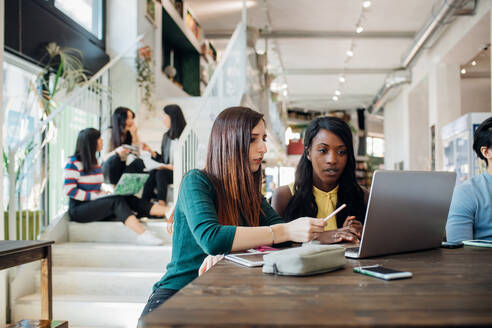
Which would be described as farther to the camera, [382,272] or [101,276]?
[101,276]

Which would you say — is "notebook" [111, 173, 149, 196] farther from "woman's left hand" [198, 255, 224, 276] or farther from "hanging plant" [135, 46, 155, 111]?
"woman's left hand" [198, 255, 224, 276]

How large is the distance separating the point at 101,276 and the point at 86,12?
389cm

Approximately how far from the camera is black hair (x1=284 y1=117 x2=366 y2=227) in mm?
2113

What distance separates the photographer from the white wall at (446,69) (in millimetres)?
6636

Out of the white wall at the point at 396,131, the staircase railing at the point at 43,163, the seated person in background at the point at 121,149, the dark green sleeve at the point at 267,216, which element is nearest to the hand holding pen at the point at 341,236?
the dark green sleeve at the point at 267,216

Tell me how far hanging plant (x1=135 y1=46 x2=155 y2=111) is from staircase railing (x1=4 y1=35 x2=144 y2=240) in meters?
0.91

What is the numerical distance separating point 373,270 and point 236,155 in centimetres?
68

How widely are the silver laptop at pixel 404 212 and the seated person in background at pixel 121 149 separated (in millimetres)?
3546

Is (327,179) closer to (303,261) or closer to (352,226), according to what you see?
(352,226)

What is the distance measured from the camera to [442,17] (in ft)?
21.1

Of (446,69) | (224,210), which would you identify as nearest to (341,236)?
(224,210)

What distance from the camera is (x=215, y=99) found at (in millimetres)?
5379

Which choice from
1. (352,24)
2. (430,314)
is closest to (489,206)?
(430,314)

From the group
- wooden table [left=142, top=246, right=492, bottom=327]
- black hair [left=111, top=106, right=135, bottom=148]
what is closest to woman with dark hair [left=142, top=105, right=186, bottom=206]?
black hair [left=111, top=106, right=135, bottom=148]
